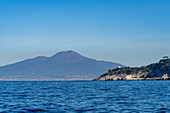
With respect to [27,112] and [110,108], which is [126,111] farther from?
[27,112]

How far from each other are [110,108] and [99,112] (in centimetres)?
358

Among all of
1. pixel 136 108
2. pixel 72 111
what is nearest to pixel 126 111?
pixel 136 108

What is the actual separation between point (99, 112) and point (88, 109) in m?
2.72

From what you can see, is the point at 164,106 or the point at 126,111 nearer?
the point at 126,111

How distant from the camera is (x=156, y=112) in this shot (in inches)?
1410

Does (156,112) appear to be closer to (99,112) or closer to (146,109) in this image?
(146,109)

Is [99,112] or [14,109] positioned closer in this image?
[99,112]

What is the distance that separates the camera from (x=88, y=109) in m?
38.5

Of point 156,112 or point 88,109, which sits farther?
point 88,109

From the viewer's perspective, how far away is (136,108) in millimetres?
38938

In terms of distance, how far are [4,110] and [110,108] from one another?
13.4m

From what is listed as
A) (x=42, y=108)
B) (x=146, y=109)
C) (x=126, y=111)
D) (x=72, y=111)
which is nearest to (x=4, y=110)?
(x=42, y=108)

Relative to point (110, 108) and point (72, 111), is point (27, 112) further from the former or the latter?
point (110, 108)

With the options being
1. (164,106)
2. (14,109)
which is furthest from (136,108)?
(14,109)
